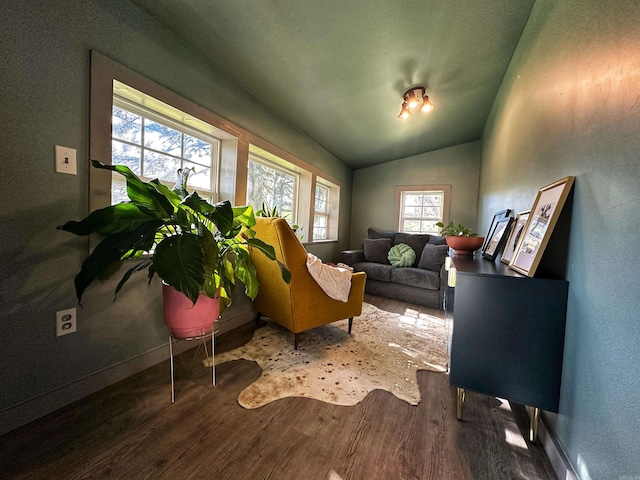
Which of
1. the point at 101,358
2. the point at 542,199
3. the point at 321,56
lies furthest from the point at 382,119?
the point at 101,358

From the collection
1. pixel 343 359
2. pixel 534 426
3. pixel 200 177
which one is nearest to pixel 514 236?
pixel 534 426

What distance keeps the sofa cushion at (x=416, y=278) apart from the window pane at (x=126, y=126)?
3.16m

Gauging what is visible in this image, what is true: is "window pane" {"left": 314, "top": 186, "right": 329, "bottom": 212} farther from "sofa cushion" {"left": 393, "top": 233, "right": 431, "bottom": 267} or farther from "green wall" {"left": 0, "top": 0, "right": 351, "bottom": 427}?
"green wall" {"left": 0, "top": 0, "right": 351, "bottom": 427}

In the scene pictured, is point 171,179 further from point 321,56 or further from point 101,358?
point 321,56

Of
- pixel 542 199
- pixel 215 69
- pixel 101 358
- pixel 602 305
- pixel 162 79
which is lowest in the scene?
pixel 101 358

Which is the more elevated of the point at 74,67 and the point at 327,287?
the point at 74,67

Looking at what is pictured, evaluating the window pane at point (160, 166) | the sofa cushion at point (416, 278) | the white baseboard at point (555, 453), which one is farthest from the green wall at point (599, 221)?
the window pane at point (160, 166)

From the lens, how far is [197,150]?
2.14 metres

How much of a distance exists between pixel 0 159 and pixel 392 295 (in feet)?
12.0

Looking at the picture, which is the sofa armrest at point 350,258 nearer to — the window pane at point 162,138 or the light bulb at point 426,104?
the light bulb at point 426,104

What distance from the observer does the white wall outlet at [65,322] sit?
128cm

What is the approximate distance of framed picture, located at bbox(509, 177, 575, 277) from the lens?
43.1 inches

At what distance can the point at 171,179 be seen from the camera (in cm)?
192

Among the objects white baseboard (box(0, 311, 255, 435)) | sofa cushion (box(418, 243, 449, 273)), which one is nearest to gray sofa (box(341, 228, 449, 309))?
sofa cushion (box(418, 243, 449, 273))
